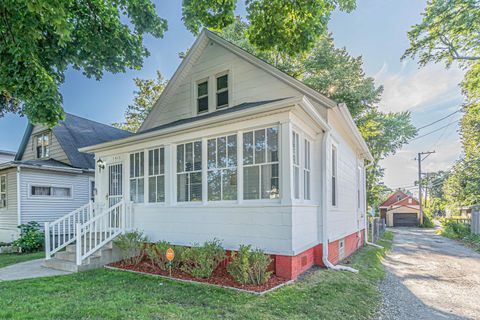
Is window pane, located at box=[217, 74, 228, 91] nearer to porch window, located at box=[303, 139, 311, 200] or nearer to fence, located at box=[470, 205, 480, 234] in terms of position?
porch window, located at box=[303, 139, 311, 200]

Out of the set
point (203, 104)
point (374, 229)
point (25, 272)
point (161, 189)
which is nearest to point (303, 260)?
point (161, 189)

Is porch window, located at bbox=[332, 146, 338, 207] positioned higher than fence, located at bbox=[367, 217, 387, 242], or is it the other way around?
porch window, located at bbox=[332, 146, 338, 207]

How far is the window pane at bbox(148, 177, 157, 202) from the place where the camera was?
7672mm

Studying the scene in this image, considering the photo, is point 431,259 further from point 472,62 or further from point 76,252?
point 76,252

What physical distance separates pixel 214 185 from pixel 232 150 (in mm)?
930

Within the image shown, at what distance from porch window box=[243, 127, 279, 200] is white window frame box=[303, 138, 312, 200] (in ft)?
3.35

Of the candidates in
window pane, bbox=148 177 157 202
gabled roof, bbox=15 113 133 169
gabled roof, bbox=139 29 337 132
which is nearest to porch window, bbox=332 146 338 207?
gabled roof, bbox=139 29 337 132

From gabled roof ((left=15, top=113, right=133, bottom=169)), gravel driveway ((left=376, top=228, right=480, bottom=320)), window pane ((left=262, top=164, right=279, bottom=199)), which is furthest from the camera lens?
gabled roof ((left=15, top=113, right=133, bottom=169))

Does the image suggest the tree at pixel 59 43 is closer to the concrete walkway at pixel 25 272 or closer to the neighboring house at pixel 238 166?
the neighboring house at pixel 238 166

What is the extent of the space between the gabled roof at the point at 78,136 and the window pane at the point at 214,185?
9.66m

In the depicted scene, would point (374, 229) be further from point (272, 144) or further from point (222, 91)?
point (272, 144)

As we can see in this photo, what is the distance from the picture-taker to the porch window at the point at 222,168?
6238 mm

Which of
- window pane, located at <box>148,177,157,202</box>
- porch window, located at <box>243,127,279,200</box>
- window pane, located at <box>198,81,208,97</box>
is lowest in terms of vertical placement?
window pane, located at <box>148,177,157,202</box>

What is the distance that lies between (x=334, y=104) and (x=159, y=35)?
5.06 metres
